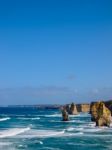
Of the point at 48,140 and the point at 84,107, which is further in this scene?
the point at 84,107

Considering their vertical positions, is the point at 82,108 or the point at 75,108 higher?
the point at 82,108

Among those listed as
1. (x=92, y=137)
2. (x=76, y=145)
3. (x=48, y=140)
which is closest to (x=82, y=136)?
(x=92, y=137)

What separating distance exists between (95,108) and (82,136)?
25.1 metres

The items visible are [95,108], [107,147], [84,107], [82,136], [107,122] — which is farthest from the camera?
[84,107]

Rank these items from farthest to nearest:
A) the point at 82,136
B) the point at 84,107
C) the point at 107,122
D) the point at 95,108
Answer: the point at 84,107
the point at 95,108
the point at 107,122
the point at 82,136

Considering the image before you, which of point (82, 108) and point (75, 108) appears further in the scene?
point (82, 108)

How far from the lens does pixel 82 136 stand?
207ft

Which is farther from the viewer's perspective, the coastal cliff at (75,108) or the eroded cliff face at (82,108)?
the eroded cliff face at (82,108)

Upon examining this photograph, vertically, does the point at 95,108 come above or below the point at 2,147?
above

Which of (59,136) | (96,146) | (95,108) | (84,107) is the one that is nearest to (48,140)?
(59,136)

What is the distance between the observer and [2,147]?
5050cm

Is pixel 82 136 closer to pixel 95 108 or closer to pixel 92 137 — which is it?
pixel 92 137

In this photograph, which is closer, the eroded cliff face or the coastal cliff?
the coastal cliff

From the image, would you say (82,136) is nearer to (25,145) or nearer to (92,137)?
(92,137)
